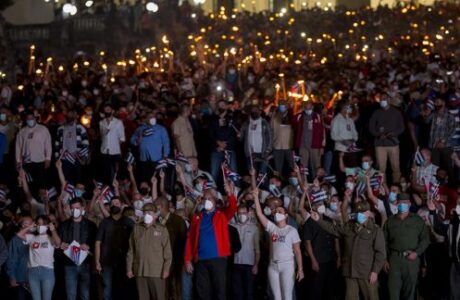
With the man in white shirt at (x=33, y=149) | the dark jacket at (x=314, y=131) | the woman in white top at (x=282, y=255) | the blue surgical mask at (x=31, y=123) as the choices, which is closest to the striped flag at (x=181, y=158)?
the dark jacket at (x=314, y=131)

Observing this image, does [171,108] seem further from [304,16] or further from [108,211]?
[304,16]

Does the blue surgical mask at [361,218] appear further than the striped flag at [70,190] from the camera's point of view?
No

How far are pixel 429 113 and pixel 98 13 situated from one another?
25959 millimetres

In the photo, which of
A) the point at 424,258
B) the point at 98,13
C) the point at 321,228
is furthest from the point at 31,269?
the point at 98,13

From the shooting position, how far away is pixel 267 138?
28500 millimetres

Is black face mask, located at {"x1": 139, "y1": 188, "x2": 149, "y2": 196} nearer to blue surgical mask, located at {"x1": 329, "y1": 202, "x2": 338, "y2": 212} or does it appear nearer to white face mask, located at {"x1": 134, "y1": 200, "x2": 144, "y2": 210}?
white face mask, located at {"x1": 134, "y1": 200, "x2": 144, "y2": 210}

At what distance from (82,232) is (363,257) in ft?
14.5

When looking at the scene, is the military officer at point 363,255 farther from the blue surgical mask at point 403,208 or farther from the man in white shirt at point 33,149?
the man in white shirt at point 33,149

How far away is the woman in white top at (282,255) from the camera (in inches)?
882

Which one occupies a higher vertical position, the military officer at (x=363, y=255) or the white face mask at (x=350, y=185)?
the white face mask at (x=350, y=185)

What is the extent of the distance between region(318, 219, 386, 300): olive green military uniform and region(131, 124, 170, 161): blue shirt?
663cm

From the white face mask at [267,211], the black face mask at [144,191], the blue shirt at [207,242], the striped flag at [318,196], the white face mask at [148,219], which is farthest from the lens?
the black face mask at [144,191]

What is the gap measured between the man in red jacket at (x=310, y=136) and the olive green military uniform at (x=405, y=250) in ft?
20.3

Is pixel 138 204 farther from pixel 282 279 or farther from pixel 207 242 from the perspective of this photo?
pixel 282 279
